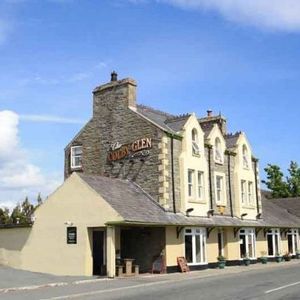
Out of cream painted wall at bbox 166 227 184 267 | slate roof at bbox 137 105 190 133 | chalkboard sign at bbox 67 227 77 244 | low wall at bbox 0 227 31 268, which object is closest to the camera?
chalkboard sign at bbox 67 227 77 244

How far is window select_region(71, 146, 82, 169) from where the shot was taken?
118ft

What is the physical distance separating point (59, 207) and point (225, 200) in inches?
475

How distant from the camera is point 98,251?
2872 cm

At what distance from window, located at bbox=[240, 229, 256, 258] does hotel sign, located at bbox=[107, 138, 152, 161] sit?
9912 millimetres

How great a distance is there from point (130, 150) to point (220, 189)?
7.11 m

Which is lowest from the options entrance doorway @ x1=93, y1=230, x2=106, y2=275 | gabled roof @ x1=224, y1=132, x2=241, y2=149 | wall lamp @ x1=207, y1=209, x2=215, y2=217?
entrance doorway @ x1=93, y1=230, x2=106, y2=275

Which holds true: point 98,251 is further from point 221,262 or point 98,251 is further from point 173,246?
point 221,262

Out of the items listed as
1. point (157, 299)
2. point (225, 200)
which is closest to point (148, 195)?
point (225, 200)

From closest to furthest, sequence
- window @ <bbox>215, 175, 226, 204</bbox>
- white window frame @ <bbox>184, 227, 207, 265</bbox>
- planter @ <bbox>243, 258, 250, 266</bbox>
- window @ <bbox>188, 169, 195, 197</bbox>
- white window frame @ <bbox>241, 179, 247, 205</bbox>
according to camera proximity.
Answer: white window frame @ <bbox>184, 227, 207, 265</bbox>, window @ <bbox>188, 169, 195, 197</bbox>, window @ <bbox>215, 175, 226, 204</bbox>, planter @ <bbox>243, 258, 250, 266</bbox>, white window frame @ <bbox>241, 179, 247, 205</bbox>

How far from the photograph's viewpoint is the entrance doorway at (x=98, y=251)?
93.3ft

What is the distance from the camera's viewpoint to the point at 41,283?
2272cm

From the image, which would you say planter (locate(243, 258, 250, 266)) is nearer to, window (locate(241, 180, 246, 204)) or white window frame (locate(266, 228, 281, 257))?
window (locate(241, 180, 246, 204))

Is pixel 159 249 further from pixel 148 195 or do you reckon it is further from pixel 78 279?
pixel 78 279

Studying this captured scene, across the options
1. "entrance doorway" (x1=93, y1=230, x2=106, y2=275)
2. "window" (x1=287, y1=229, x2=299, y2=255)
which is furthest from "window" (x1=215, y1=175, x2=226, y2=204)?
"window" (x1=287, y1=229, x2=299, y2=255)
